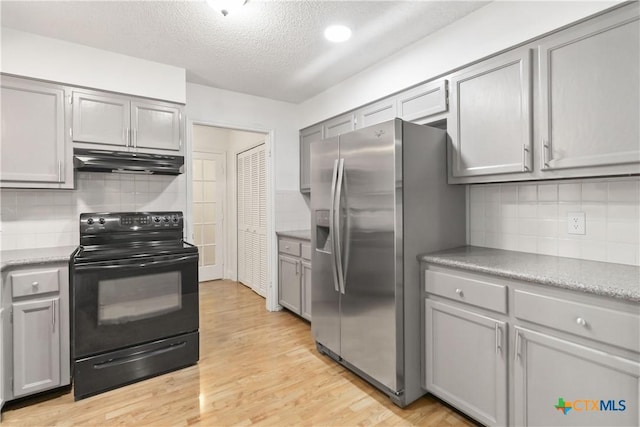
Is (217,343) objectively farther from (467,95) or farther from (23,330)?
(467,95)

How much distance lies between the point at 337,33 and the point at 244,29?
662mm

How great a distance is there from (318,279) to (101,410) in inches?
63.7

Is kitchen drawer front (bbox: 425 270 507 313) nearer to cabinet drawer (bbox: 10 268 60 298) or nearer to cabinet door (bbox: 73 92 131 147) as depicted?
cabinet drawer (bbox: 10 268 60 298)

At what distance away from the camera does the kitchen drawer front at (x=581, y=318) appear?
1.23 meters

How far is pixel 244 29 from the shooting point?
2244 millimetres

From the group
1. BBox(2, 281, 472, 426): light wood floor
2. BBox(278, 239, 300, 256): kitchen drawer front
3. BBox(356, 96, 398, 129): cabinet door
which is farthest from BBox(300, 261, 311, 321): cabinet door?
BBox(356, 96, 398, 129): cabinet door

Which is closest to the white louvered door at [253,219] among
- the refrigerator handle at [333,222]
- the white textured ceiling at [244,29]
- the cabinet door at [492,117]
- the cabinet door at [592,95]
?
the white textured ceiling at [244,29]

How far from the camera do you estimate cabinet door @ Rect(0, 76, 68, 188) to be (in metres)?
2.20

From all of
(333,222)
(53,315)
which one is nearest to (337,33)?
(333,222)

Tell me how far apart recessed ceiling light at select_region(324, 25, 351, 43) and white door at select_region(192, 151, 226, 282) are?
327cm

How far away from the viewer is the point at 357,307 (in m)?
2.22

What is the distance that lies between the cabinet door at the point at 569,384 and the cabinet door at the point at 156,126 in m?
2.85

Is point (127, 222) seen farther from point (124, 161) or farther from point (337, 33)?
point (337, 33)

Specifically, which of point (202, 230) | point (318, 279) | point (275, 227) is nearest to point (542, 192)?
point (318, 279)
